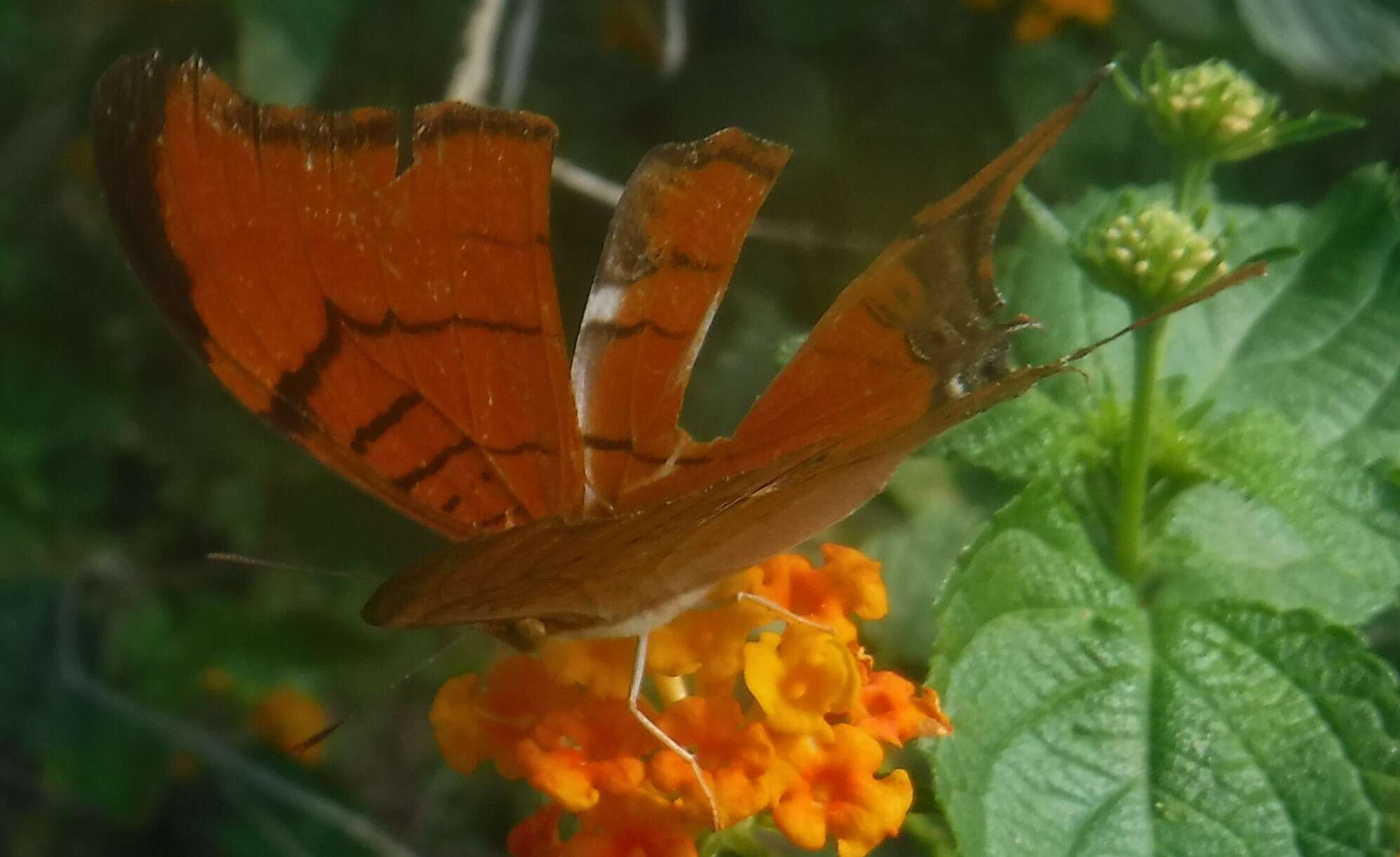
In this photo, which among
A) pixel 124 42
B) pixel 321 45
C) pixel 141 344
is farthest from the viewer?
pixel 141 344

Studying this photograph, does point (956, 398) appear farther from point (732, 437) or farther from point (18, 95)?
point (18, 95)

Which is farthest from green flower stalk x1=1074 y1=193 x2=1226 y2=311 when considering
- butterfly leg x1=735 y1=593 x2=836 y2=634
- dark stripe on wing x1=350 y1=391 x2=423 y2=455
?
dark stripe on wing x1=350 y1=391 x2=423 y2=455

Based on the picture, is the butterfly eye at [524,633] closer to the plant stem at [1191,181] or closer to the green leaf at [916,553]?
the green leaf at [916,553]

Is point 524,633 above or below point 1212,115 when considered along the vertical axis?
below

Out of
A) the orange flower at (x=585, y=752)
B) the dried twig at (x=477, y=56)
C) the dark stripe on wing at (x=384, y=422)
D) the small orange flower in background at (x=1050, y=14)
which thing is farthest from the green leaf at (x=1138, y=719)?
the small orange flower in background at (x=1050, y=14)

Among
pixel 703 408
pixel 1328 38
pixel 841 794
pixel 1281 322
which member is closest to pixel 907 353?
pixel 841 794

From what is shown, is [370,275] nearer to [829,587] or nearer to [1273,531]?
[829,587]

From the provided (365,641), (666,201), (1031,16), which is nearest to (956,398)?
(666,201)
